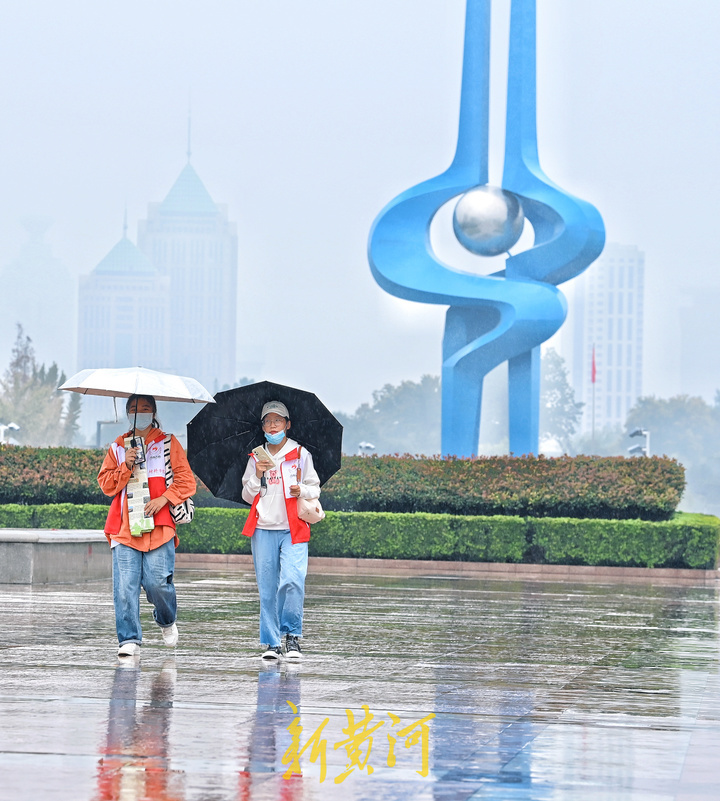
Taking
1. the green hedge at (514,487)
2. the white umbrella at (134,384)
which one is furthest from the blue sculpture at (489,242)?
the white umbrella at (134,384)

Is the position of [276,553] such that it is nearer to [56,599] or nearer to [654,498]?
[56,599]

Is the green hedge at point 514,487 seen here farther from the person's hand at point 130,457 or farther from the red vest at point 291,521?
the person's hand at point 130,457

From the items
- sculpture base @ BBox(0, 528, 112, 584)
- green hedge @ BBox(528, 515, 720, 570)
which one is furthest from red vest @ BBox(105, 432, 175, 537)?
green hedge @ BBox(528, 515, 720, 570)

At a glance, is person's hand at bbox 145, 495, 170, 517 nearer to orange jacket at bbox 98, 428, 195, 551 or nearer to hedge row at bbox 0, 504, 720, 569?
orange jacket at bbox 98, 428, 195, 551

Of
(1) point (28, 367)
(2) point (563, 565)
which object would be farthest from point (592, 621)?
(1) point (28, 367)

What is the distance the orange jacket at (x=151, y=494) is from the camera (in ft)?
29.8

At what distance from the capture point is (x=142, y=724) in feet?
21.1

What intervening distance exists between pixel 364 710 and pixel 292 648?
2.22m

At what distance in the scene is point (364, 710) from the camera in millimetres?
6980

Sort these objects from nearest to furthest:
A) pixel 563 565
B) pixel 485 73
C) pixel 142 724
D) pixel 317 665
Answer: pixel 142 724
pixel 317 665
pixel 563 565
pixel 485 73

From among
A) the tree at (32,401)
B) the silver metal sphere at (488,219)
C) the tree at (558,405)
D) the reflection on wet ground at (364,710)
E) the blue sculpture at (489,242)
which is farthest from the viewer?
the tree at (558,405)

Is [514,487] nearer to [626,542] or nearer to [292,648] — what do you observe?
[626,542]

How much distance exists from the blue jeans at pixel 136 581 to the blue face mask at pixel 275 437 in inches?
37.6

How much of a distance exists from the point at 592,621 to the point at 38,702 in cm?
738
